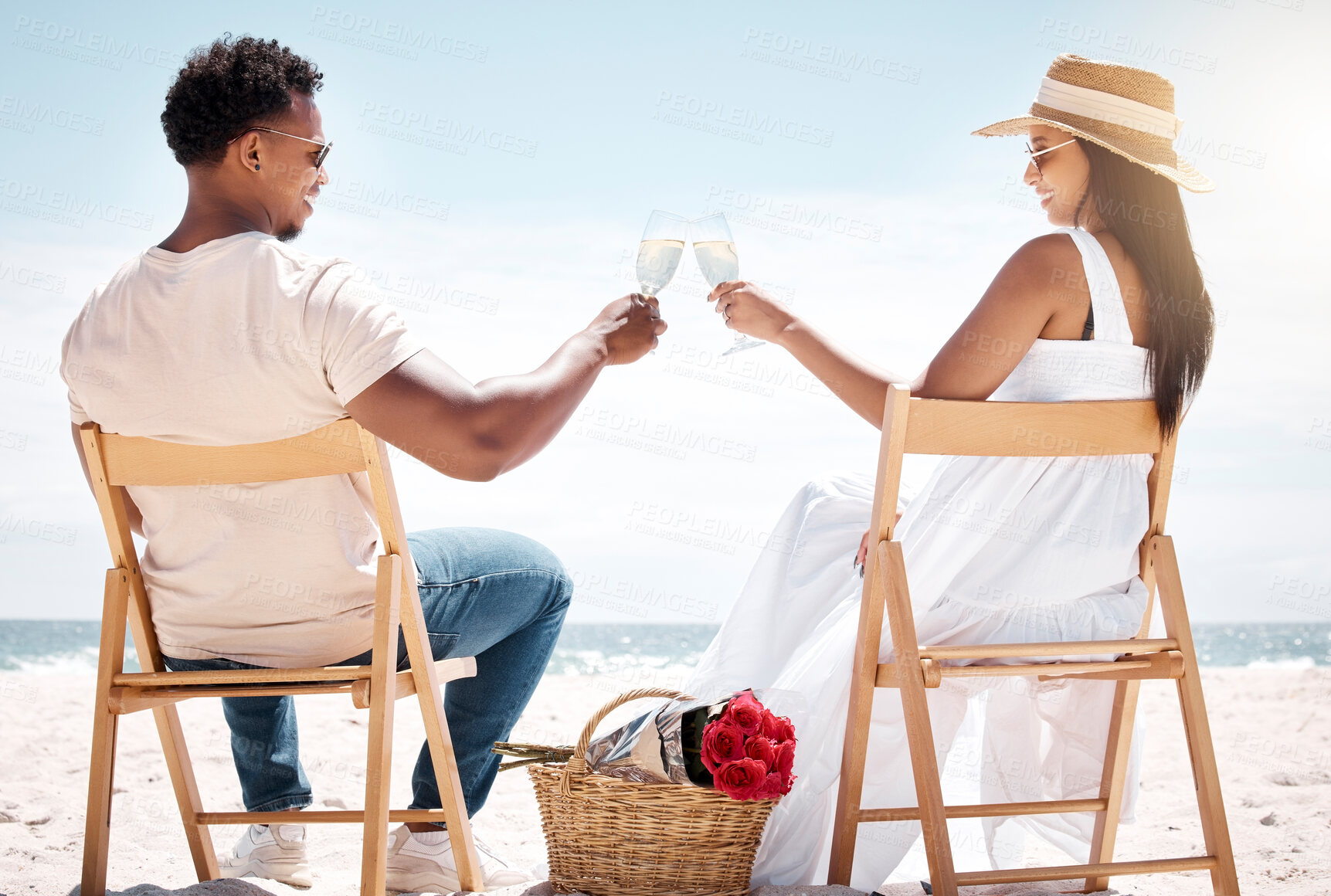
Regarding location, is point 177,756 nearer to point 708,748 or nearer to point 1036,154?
point 708,748

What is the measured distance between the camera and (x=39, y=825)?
296cm

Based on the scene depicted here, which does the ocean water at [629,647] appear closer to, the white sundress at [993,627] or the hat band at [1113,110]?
the white sundress at [993,627]

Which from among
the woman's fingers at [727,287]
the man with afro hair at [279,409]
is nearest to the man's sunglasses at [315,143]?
the man with afro hair at [279,409]

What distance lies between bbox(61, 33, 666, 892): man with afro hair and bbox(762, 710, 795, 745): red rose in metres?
0.66

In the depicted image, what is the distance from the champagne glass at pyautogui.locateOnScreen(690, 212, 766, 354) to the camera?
7.81 feet

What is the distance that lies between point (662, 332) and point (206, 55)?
110cm

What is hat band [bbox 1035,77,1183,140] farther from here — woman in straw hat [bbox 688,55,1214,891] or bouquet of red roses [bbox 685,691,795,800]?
bouquet of red roses [bbox 685,691,795,800]

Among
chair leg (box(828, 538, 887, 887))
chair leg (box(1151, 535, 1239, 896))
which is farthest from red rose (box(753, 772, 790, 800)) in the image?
chair leg (box(1151, 535, 1239, 896))

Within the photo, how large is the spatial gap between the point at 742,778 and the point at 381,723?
25.4 inches

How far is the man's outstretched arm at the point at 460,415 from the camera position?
5.50 ft

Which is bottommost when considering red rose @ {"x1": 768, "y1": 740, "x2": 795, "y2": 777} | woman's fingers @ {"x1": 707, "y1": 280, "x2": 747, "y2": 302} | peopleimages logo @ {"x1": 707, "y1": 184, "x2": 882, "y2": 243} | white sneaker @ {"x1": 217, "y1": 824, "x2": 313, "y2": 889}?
white sneaker @ {"x1": 217, "y1": 824, "x2": 313, "y2": 889}

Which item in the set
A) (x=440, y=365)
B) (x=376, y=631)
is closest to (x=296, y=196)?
(x=440, y=365)

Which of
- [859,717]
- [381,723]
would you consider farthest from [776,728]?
[381,723]

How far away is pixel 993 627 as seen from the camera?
211 cm
